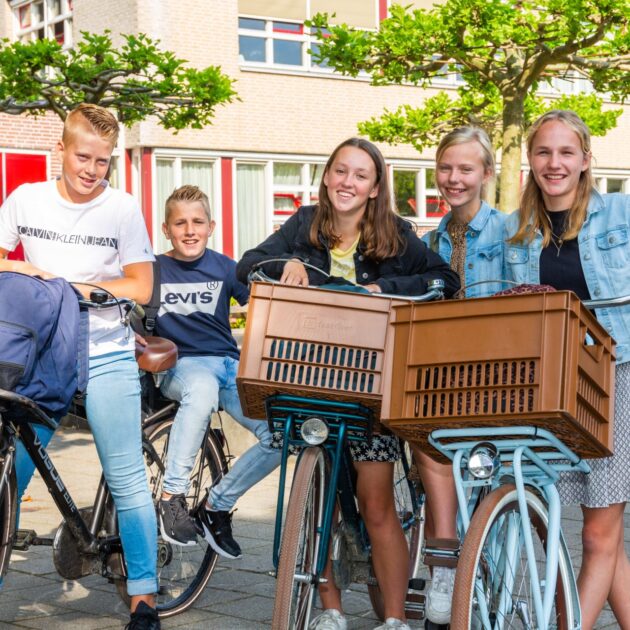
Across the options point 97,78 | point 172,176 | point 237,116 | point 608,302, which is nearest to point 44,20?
point 172,176

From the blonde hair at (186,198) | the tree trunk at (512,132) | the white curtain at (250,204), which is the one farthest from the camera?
the white curtain at (250,204)

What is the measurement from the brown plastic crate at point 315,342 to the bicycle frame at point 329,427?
0.10m

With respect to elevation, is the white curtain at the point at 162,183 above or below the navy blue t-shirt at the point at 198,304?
below

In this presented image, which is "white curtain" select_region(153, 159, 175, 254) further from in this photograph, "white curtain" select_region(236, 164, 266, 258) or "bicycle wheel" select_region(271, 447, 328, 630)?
"bicycle wheel" select_region(271, 447, 328, 630)

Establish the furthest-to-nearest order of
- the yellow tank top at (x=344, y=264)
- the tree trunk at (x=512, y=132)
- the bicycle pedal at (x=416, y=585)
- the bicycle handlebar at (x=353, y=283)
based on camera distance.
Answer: the tree trunk at (x=512, y=132) < the bicycle pedal at (x=416, y=585) < the yellow tank top at (x=344, y=264) < the bicycle handlebar at (x=353, y=283)

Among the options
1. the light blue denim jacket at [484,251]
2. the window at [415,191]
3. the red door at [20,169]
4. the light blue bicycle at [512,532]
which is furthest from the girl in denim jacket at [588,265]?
the window at [415,191]

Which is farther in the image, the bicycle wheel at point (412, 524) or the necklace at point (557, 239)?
the bicycle wheel at point (412, 524)

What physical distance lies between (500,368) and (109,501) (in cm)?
194

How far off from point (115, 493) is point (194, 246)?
139 centimetres

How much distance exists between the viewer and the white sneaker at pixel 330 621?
425cm

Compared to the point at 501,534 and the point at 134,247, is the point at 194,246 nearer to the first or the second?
the point at 134,247

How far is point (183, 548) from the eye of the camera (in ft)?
16.9

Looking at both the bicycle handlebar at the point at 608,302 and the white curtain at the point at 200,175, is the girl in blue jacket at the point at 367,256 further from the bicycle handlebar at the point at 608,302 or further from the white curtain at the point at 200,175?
the white curtain at the point at 200,175

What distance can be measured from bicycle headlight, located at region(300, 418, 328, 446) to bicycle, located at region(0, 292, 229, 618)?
0.77 m
